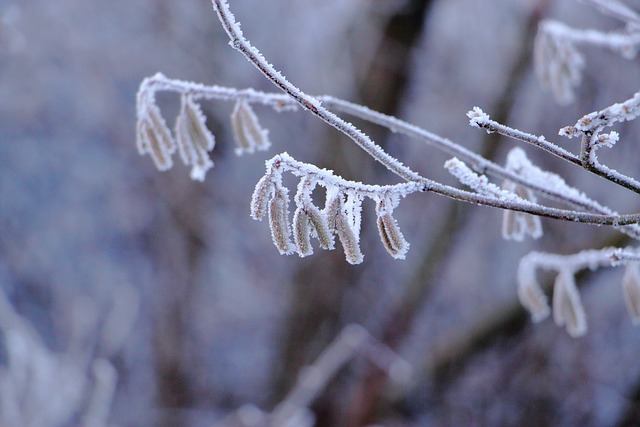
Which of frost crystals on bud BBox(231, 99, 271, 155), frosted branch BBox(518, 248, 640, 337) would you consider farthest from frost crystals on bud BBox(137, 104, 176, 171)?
frosted branch BBox(518, 248, 640, 337)

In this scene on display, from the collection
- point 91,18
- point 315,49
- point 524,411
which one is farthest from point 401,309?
point 91,18

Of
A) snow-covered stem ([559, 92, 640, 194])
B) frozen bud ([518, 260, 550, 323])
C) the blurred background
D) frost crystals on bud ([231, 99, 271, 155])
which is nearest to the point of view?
snow-covered stem ([559, 92, 640, 194])

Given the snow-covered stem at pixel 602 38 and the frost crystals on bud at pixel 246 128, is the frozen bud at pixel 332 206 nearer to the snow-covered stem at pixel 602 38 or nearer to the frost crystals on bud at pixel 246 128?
the frost crystals on bud at pixel 246 128

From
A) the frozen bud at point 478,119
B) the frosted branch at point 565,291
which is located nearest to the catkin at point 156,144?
the frozen bud at point 478,119

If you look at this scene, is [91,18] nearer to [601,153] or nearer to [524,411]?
[601,153]

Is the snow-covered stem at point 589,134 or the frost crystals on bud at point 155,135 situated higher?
the snow-covered stem at point 589,134

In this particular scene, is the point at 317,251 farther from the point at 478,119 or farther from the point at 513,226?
the point at 478,119

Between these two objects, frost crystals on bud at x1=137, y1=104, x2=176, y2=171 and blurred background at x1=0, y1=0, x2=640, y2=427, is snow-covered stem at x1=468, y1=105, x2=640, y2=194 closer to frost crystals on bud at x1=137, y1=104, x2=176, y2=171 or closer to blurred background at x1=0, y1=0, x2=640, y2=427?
frost crystals on bud at x1=137, y1=104, x2=176, y2=171
